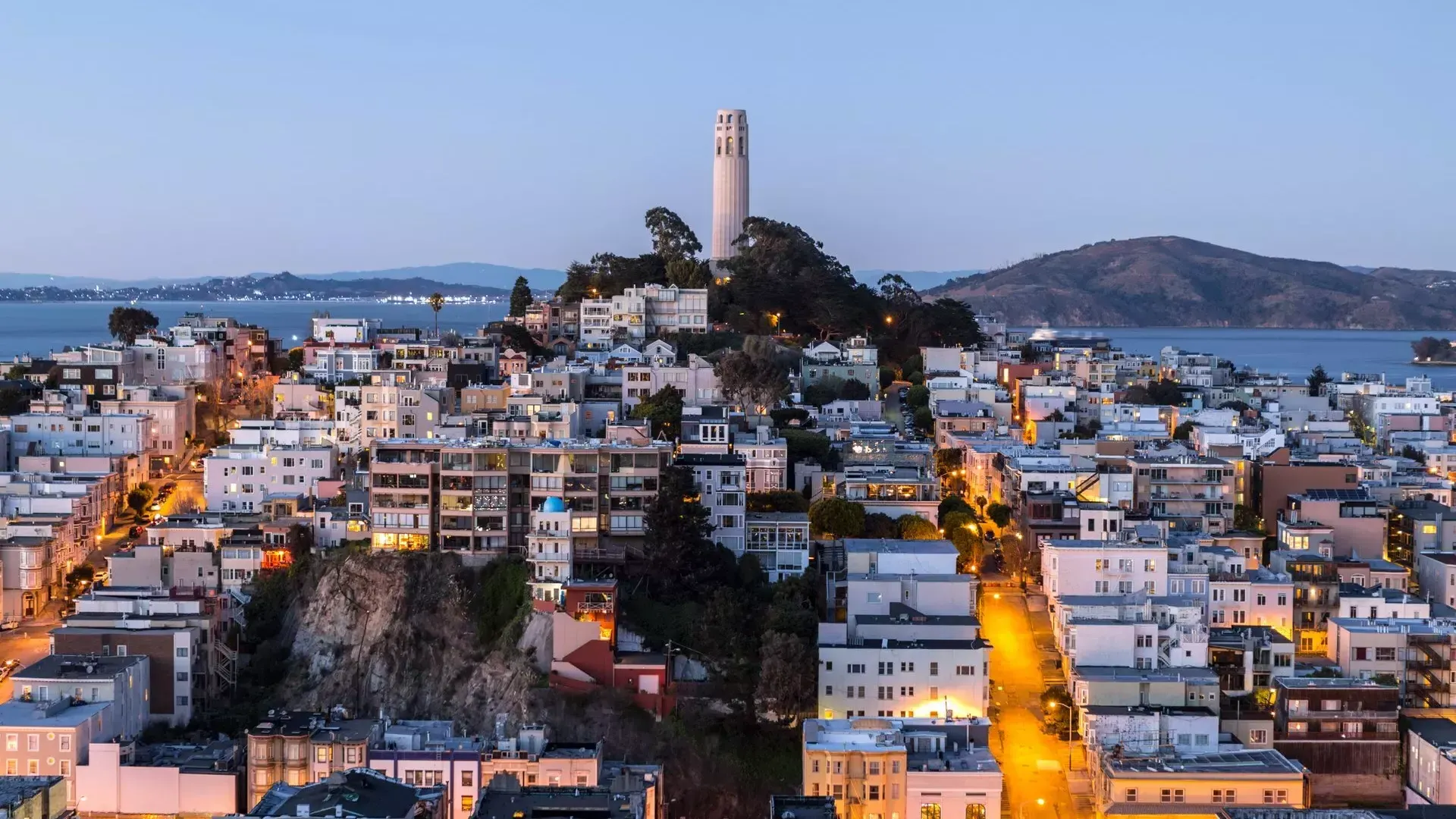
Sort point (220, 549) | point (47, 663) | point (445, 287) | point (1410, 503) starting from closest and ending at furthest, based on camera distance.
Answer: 1. point (47, 663)
2. point (220, 549)
3. point (1410, 503)
4. point (445, 287)

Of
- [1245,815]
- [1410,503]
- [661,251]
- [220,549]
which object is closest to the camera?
[1245,815]

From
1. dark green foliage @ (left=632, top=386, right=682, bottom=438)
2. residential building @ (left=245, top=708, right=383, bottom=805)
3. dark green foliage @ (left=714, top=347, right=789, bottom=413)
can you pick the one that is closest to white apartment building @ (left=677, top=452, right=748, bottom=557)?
dark green foliage @ (left=632, top=386, right=682, bottom=438)

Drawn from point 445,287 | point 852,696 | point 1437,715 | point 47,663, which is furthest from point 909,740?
point 445,287

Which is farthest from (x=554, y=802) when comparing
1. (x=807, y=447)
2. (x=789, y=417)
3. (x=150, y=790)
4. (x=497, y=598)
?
(x=789, y=417)

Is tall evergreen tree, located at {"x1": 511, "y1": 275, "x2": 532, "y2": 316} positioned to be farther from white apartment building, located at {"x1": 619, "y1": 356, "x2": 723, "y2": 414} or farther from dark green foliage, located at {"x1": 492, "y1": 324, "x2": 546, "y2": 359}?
white apartment building, located at {"x1": 619, "y1": 356, "x2": 723, "y2": 414}

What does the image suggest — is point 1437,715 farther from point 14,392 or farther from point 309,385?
point 14,392

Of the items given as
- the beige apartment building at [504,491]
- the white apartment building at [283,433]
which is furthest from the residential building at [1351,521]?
the white apartment building at [283,433]
